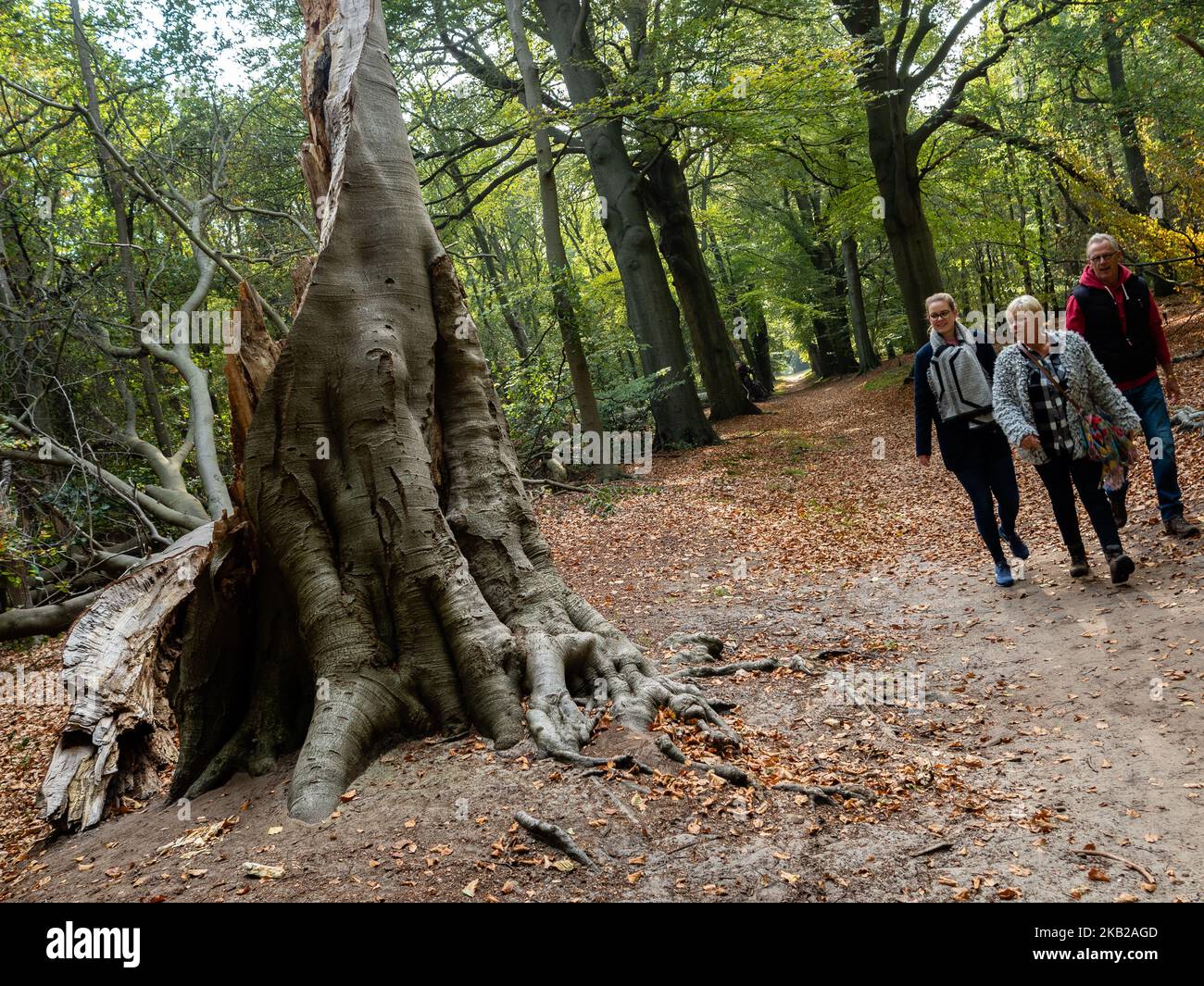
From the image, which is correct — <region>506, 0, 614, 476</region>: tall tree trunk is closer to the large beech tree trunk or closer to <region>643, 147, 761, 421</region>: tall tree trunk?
<region>643, 147, 761, 421</region>: tall tree trunk

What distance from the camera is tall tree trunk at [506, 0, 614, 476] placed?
13.9m

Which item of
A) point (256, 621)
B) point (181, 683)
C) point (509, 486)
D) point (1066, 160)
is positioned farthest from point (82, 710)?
point (1066, 160)

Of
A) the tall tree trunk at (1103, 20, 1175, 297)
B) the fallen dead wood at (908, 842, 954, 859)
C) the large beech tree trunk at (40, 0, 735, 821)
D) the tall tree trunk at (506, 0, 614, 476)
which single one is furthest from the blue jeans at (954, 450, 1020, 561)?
the tall tree trunk at (1103, 20, 1175, 297)

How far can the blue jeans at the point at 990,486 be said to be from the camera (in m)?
6.62

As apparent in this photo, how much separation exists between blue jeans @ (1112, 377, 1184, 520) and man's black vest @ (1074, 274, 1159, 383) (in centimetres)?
15

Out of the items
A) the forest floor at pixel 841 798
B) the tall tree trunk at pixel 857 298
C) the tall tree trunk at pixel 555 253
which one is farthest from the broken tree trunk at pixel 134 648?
the tall tree trunk at pixel 857 298

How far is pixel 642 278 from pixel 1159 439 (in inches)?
506

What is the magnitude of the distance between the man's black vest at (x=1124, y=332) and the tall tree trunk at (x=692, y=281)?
15035mm

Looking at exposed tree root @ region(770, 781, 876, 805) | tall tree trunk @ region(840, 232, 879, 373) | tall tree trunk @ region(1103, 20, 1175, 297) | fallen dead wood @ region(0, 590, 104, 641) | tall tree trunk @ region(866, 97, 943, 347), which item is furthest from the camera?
tall tree trunk @ region(840, 232, 879, 373)

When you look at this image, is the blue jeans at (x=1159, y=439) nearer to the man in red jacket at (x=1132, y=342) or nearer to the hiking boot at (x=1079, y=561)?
the man in red jacket at (x=1132, y=342)

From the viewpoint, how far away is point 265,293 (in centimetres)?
1675

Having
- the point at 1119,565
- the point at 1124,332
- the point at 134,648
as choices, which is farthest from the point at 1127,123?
the point at 134,648

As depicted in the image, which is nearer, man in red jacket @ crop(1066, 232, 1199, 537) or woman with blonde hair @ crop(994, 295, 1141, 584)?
woman with blonde hair @ crop(994, 295, 1141, 584)

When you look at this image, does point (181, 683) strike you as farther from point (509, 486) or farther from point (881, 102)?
point (881, 102)
